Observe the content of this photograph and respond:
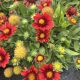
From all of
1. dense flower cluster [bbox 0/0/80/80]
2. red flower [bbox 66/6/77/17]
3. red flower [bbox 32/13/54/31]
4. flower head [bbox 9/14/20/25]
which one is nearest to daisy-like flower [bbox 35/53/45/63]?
dense flower cluster [bbox 0/0/80/80]

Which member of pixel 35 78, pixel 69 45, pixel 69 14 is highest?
pixel 69 14

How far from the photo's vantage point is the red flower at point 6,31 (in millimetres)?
2609

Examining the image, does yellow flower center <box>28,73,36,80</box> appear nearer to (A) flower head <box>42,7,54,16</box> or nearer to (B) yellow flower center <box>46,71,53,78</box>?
(B) yellow flower center <box>46,71,53,78</box>

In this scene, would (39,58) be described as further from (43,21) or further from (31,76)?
(43,21)

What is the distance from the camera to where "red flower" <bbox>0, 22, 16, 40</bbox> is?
261cm

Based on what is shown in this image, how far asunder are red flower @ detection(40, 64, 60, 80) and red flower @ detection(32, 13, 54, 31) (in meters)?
0.34

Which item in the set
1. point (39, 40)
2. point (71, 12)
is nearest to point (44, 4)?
point (71, 12)

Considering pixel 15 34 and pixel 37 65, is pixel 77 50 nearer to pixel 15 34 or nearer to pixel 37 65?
pixel 37 65

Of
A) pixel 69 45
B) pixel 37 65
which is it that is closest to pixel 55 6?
pixel 69 45

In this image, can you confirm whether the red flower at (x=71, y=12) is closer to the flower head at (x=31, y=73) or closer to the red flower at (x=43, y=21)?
the red flower at (x=43, y=21)

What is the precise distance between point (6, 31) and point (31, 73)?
42 centimetres

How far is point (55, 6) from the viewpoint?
9.93ft

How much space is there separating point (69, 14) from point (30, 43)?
48 cm

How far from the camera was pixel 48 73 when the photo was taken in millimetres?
2588
